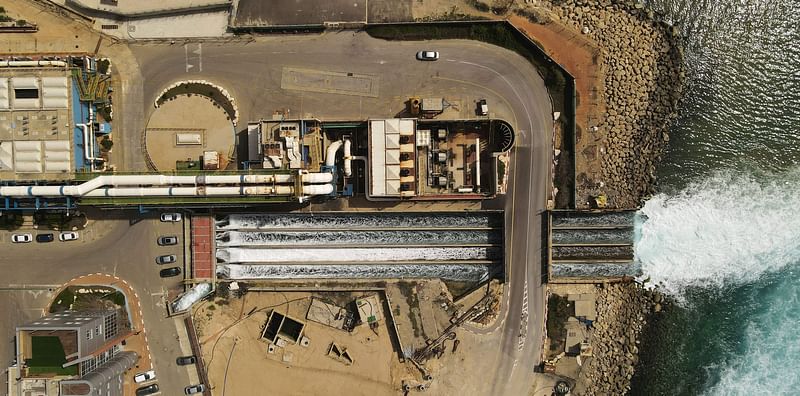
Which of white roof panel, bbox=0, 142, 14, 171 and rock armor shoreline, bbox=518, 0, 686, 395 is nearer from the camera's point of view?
white roof panel, bbox=0, 142, 14, 171

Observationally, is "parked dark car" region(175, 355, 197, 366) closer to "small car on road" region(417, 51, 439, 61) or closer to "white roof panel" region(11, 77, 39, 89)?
"white roof panel" region(11, 77, 39, 89)

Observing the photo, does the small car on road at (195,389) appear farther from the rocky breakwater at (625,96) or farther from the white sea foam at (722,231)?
the white sea foam at (722,231)

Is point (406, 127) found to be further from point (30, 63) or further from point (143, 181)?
point (30, 63)

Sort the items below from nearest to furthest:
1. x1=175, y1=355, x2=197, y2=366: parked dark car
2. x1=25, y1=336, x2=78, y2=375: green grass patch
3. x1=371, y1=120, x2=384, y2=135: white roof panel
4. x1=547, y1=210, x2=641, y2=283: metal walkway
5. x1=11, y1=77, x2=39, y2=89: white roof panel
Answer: x1=25, y1=336, x2=78, y2=375: green grass patch → x1=11, y1=77, x2=39, y2=89: white roof panel → x1=371, y1=120, x2=384, y2=135: white roof panel → x1=175, y1=355, x2=197, y2=366: parked dark car → x1=547, y1=210, x2=641, y2=283: metal walkway

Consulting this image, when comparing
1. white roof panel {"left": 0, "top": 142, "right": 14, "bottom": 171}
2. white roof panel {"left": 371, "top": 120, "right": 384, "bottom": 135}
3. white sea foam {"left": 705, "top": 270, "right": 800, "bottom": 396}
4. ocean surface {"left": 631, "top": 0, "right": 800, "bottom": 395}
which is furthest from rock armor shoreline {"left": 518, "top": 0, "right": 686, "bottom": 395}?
white roof panel {"left": 0, "top": 142, "right": 14, "bottom": 171}

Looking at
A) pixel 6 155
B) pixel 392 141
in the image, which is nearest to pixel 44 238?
pixel 6 155

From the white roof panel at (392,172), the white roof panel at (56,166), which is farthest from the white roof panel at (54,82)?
the white roof panel at (392,172)
